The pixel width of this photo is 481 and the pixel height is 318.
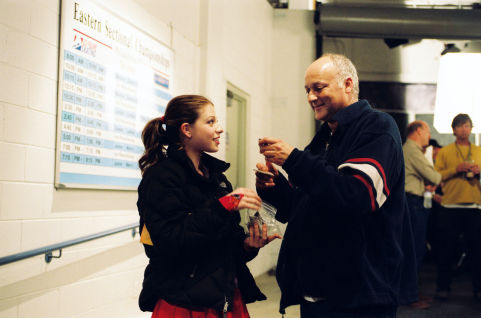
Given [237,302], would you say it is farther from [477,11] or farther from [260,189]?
[477,11]

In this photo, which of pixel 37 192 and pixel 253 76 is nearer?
pixel 37 192

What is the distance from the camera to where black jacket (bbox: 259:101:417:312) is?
4.30 ft

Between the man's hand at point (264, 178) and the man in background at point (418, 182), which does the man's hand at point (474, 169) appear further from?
the man's hand at point (264, 178)

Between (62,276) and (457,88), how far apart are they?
233 inches

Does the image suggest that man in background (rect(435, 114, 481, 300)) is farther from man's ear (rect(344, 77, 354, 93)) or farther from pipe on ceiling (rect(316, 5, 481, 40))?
man's ear (rect(344, 77, 354, 93))

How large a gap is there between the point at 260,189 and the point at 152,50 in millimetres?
1907

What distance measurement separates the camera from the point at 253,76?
5.41 m

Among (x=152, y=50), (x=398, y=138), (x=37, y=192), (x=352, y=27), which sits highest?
(x=352, y=27)

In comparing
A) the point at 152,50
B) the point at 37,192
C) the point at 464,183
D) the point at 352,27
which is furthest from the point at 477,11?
the point at 37,192

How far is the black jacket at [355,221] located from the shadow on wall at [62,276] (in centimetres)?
134

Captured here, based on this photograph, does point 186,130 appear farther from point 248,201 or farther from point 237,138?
point 237,138

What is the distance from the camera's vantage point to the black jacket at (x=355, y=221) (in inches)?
51.6

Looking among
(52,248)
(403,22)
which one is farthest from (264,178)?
(403,22)

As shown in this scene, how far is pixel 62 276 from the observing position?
244 centimetres
